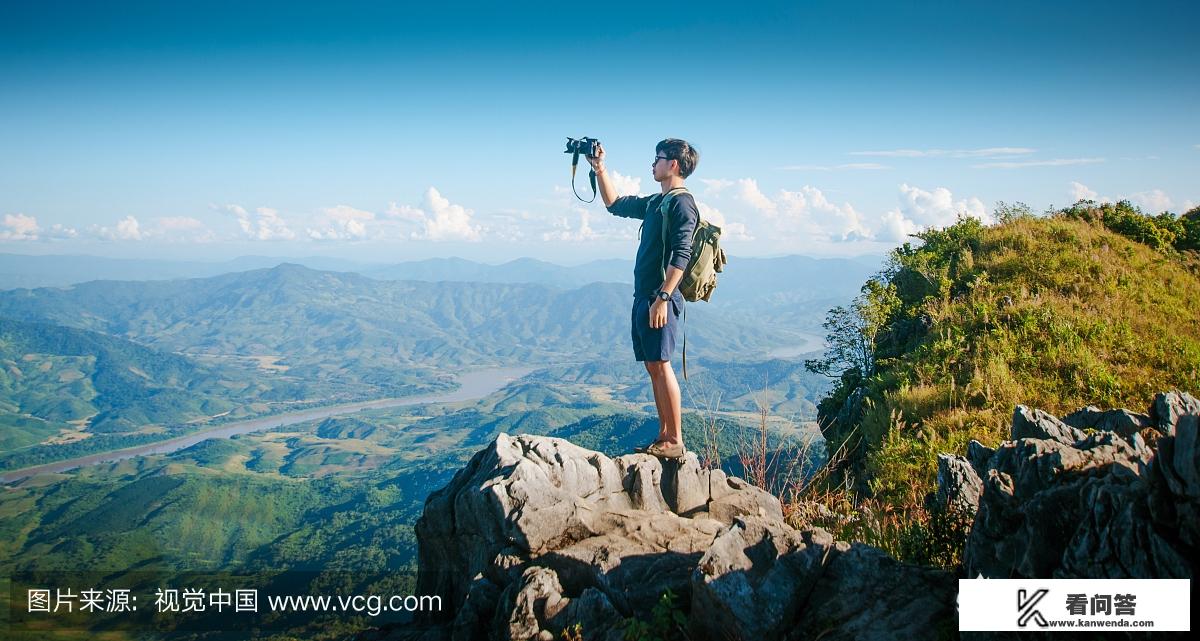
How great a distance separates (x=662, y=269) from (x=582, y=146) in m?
2.08

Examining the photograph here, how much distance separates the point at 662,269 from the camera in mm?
6789

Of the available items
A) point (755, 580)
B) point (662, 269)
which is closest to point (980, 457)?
point (755, 580)

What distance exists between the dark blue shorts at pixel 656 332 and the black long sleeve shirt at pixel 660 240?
219mm

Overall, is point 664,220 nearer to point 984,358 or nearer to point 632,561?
point 632,561

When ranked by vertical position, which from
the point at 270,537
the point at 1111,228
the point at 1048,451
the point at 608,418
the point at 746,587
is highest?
the point at 1111,228

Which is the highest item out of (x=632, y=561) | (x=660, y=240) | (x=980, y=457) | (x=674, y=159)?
(x=674, y=159)

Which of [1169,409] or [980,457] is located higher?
[1169,409]

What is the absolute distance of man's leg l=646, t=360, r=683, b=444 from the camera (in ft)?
23.0

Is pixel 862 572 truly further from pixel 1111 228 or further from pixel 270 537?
pixel 270 537

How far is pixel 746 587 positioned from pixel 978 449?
2.82 m

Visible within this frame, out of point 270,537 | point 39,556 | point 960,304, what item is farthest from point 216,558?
point 960,304

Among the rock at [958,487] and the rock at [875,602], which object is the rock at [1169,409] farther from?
the rock at [875,602]

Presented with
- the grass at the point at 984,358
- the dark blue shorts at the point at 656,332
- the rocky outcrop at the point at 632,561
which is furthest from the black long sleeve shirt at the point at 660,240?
the grass at the point at 984,358

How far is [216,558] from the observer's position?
11238 cm
